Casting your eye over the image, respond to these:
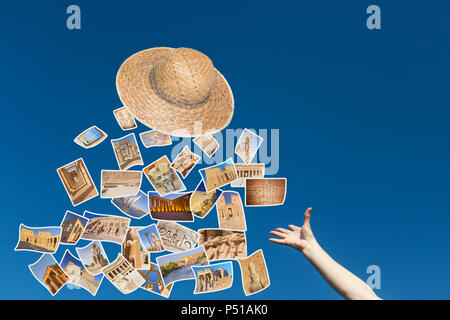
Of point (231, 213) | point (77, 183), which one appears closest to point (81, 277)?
point (77, 183)

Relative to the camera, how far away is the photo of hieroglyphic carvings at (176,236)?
11.3 ft

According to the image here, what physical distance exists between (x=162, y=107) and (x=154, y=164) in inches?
21.1

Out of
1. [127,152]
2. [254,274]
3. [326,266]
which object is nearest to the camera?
[326,266]

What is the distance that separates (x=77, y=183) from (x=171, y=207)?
0.77 metres

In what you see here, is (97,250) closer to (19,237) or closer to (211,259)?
(19,237)

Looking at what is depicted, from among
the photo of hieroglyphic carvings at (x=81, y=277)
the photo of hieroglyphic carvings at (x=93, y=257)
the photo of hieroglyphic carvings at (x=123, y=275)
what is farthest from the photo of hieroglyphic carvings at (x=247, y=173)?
the photo of hieroglyphic carvings at (x=81, y=277)

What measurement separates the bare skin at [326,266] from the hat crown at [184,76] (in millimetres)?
1331

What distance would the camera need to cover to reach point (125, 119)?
349 cm

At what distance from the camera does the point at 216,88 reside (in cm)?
337

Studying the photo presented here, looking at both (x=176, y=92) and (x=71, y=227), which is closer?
(x=176, y=92)

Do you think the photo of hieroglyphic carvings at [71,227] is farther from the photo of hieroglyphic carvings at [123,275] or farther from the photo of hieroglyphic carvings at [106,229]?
the photo of hieroglyphic carvings at [123,275]

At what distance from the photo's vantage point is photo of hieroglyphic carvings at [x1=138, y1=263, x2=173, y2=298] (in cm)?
343

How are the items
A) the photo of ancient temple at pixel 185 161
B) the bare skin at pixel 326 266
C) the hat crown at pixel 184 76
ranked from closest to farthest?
1. the bare skin at pixel 326 266
2. the hat crown at pixel 184 76
3. the photo of ancient temple at pixel 185 161

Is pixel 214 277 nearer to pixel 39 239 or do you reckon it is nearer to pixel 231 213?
pixel 231 213
